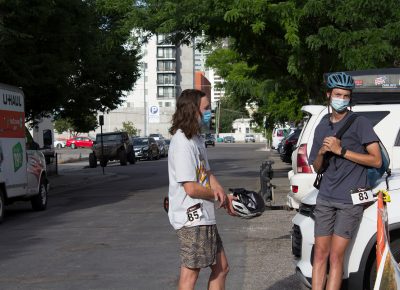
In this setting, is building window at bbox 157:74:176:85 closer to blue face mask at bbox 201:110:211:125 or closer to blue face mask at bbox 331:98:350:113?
blue face mask at bbox 331:98:350:113

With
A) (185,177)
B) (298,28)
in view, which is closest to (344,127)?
(185,177)

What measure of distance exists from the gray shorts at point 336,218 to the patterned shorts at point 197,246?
101 centimetres

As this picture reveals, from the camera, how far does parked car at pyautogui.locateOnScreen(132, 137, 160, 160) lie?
5003cm

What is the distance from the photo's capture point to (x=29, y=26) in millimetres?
18875

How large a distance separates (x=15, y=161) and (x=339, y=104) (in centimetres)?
1115

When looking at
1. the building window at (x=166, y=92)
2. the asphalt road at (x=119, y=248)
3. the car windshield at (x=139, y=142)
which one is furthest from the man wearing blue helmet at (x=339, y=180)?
the building window at (x=166, y=92)

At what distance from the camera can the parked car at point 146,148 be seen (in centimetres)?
5003

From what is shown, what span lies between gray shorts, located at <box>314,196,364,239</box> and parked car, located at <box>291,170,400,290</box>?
0.17 meters

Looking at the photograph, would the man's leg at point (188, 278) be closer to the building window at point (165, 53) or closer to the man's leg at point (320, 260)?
the man's leg at point (320, 260)

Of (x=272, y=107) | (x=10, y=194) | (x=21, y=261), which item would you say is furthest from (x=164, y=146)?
(x=21, y=261)

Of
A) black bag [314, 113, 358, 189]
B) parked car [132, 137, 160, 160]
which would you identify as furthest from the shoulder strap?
parked car [132, 137, 160, 160]

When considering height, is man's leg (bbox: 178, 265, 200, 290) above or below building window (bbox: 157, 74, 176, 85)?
below

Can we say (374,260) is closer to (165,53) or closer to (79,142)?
(79,142)

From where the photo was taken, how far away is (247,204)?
5562 millimetres
